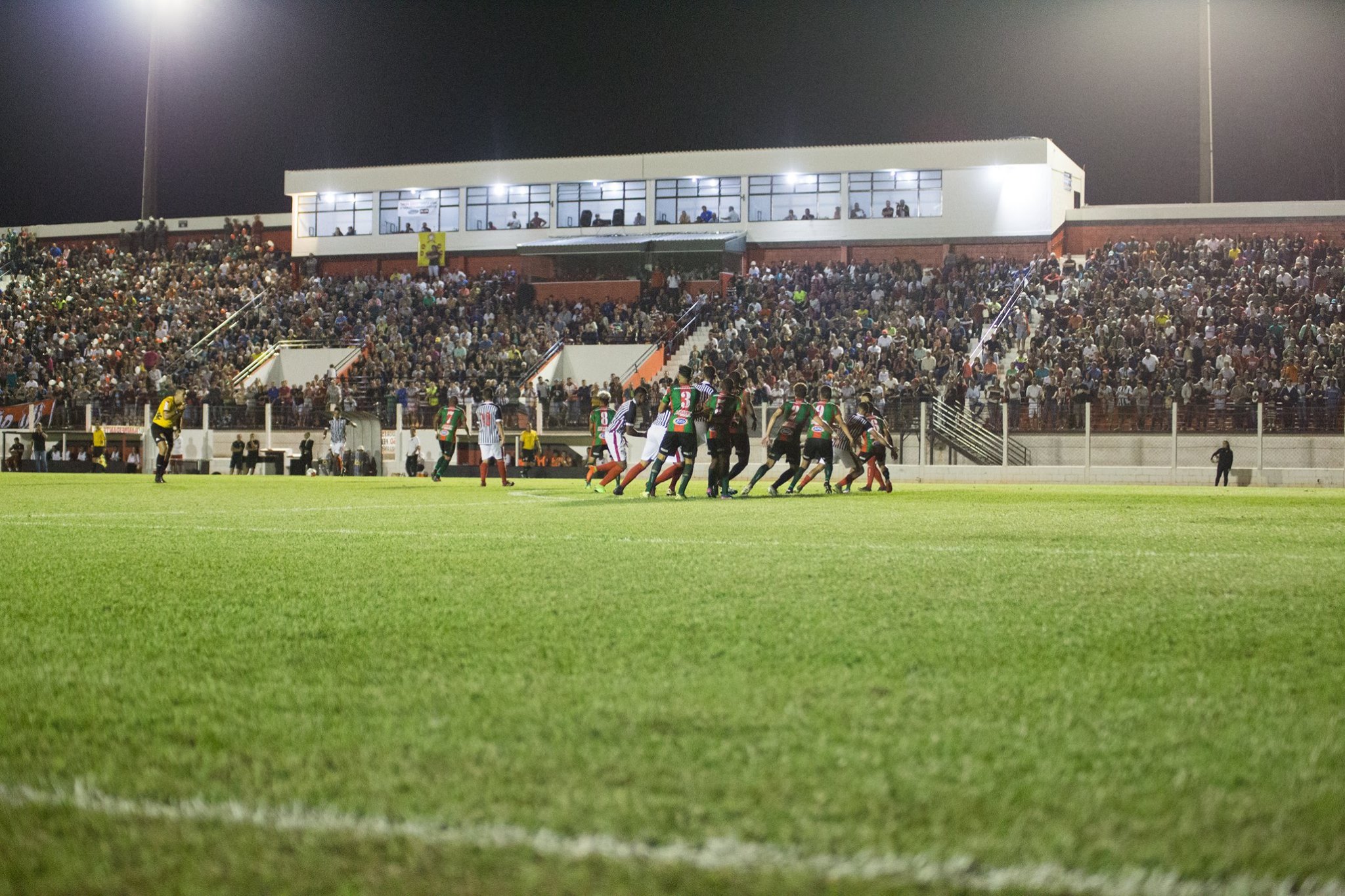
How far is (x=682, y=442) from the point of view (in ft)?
56.9

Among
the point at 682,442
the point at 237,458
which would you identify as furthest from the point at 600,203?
the point at 682,442

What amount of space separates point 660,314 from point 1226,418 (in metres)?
19.9

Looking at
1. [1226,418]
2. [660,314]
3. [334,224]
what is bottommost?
[1226,418]

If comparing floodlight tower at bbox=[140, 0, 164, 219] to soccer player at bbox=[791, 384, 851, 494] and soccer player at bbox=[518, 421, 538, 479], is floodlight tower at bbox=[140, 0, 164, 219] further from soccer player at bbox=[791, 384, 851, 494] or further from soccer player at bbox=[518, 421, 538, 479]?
soccer player at bbox=[791, 384, 851, 494]

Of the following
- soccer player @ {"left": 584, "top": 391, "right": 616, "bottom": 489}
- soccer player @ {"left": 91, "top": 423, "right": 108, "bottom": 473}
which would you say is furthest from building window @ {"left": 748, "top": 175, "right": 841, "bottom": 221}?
soccer player @ {"left": 584, "top": 391, "right": 616, "bottom": 489}

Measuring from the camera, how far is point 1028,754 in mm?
3061

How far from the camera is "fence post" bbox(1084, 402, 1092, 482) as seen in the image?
3064 cm

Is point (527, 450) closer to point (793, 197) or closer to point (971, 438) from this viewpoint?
point (971, 438)

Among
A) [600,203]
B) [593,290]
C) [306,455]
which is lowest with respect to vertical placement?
[306,455]

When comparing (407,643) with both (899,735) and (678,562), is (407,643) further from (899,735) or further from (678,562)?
(678,562)

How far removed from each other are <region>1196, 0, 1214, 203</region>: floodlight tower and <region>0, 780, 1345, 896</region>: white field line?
4556 centimetres

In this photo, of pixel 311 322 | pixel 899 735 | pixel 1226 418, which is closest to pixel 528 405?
pixel 311 322

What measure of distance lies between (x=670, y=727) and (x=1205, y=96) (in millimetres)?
45016

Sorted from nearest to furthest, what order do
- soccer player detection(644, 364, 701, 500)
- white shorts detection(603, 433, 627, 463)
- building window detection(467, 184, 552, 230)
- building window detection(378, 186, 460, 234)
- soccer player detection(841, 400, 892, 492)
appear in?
A: soccer player detection(644, 364, 701, 500) < white shorts detection(603, 433, 627, 463) < soccer player detection(841, 400, 892, 492) < building window detection(467, 184, 552, 230) < building window detection(378, 186, 460, 234)
